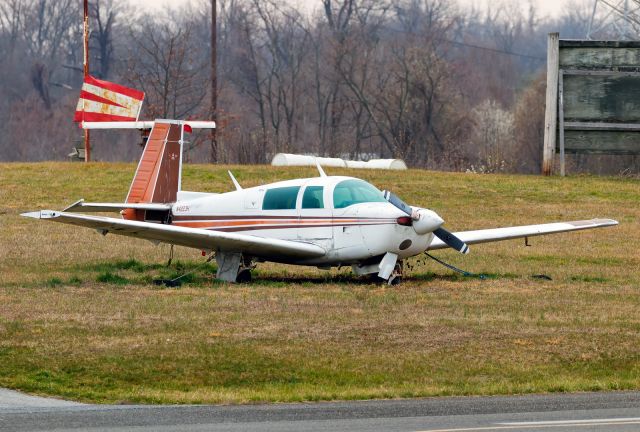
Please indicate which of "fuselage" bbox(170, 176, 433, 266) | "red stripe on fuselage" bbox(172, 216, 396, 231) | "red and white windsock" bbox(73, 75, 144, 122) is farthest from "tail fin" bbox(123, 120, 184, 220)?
"red and white windsock" bbox(73, 75, 144, 122)

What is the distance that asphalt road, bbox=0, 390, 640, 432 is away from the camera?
11.0 meters

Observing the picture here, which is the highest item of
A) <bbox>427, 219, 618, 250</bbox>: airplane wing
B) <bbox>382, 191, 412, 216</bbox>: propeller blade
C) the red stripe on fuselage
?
<bbox>382, 191, 412, 216</bbox>: propeller blade

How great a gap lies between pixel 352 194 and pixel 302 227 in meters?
0.93

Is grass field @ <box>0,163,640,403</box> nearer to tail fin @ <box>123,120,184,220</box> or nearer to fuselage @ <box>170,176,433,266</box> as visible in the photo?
fuselage @ <box>170,176,433,266</box>

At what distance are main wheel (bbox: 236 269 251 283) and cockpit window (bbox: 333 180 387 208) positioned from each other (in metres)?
1.77

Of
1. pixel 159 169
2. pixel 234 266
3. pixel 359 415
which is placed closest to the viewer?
pixel 359 415

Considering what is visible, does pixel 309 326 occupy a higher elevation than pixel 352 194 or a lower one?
lower

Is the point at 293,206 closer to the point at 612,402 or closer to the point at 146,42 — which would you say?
the point at 612,402

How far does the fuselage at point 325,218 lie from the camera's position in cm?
1945

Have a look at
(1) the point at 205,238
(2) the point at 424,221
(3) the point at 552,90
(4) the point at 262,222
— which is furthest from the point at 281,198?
(3) the point at 552,90

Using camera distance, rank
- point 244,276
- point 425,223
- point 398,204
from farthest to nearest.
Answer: point 244,276 < point 398,204 < point 425,223

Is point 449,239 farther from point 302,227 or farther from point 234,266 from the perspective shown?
point 234,266

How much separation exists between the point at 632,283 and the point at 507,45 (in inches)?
Result: 4693

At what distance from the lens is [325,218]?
19.8 metres
